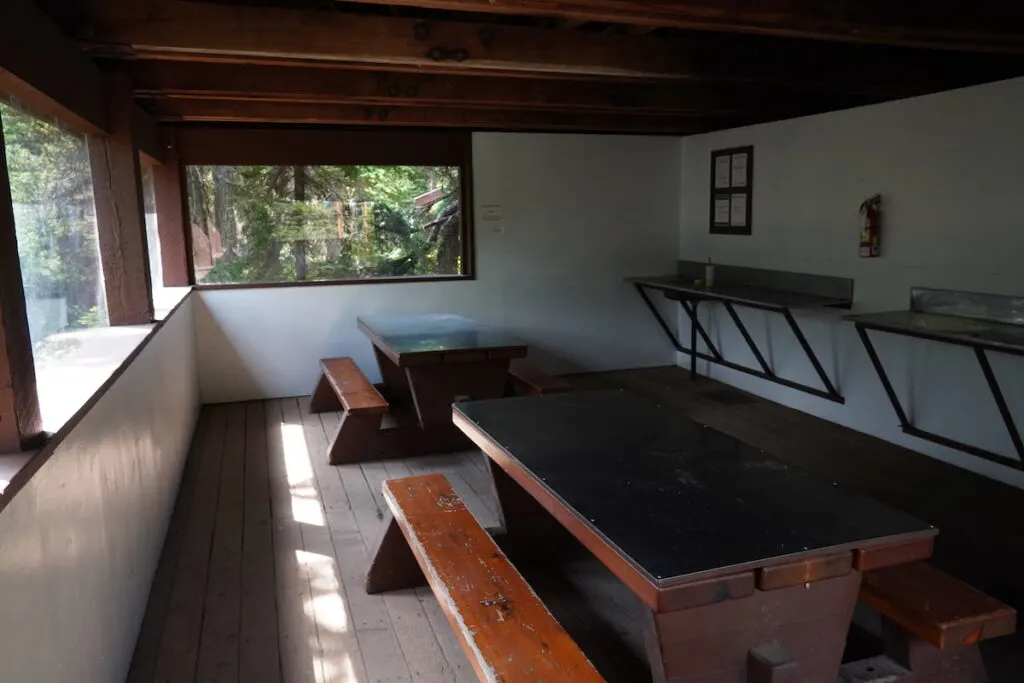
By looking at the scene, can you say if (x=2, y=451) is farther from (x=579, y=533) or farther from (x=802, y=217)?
(x=802, y=217)

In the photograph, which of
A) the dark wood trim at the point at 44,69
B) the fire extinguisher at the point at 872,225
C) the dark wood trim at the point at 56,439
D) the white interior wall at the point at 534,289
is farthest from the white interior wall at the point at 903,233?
the dark wood trim at the point at 44,69

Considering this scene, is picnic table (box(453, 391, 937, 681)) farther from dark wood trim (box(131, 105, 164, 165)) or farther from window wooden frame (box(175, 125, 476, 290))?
window wooden frame (box(175, 125, 476, 290))

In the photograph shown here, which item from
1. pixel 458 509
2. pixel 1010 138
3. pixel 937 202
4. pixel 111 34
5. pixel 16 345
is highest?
pixel 111 34

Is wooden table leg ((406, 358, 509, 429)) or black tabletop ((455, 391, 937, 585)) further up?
black tabletop ((455, 391, 937, 585))

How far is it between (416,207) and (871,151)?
10.5ft

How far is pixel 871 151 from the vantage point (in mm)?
4473

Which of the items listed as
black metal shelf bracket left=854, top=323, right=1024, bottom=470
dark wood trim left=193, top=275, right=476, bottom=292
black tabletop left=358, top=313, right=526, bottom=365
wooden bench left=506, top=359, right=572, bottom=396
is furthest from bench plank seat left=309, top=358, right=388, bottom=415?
black metal shelf bracket left=854, top=323, right=1024, bottom=470

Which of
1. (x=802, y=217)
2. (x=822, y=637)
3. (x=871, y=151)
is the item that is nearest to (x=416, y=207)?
(x=802, y=217)

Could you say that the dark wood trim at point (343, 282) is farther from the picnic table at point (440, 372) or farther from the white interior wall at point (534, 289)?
the picnic table at point (440, 372)

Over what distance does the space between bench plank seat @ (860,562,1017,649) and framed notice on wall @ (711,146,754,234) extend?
3.92 metres

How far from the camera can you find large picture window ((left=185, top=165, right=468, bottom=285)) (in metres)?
5.67

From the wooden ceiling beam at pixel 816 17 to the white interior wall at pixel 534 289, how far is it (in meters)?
3.35

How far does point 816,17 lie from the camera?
9.01ft

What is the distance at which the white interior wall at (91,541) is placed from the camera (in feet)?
4.97
